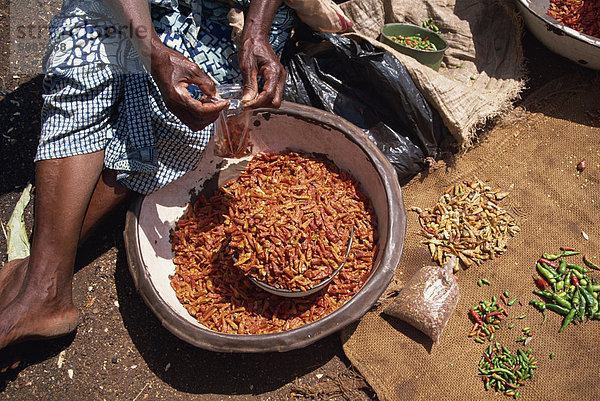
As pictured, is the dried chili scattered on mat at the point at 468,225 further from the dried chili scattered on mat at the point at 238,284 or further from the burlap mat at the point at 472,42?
the dried chili scattered on mat at the point at 238,284

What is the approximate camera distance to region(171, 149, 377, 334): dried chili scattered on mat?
2.44m

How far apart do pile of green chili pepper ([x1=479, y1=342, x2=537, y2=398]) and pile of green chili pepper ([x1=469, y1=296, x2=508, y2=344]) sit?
0.28 ft

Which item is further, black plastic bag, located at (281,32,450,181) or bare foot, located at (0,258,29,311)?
black plastic bag, located at (281,32,450,181)

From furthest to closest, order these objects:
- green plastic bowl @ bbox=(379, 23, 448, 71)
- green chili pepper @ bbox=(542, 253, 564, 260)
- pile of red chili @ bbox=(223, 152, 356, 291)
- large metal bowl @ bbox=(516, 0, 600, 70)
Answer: green plastic bowl @ bbox=(379, 23, 448, 71) < large metal bowl @ bbox=(516, 0, 600, 70) < green chili pepper @ bbox=(542, 253, 564, 260) < pile of red chili @ bbox=(223, 152, 356, 291)

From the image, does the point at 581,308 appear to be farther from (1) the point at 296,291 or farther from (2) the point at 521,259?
(1) the point at 296,291

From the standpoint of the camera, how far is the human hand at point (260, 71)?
2.30m

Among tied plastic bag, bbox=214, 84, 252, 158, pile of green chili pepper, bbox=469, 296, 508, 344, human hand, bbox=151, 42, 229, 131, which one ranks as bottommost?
pile of green chili pepper, bbox=469, 296, 508, 344

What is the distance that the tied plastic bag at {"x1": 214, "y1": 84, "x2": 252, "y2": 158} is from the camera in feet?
7.71

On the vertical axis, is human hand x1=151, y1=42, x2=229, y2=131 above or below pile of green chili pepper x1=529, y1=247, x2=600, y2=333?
above

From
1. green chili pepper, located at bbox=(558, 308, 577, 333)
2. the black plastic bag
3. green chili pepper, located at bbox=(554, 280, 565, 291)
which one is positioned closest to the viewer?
green chili pepper, located at bbox=(558, 308, 577, 333)

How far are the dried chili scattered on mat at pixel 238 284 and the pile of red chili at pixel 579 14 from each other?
98.9 inches

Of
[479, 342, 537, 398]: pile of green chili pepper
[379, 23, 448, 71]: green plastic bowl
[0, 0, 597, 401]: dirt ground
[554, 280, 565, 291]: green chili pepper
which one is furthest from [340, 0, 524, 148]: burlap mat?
[0, 0, 597, 401]: dirt ground

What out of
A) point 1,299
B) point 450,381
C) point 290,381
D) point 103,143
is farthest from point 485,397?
point 1,299

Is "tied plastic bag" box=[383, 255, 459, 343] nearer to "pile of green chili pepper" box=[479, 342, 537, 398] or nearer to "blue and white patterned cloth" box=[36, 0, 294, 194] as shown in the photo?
"pile of green chili pepper" box=[479, 342, 537, 398]
